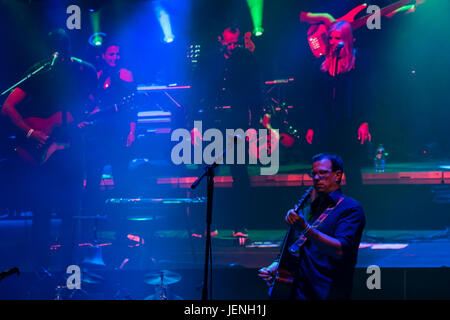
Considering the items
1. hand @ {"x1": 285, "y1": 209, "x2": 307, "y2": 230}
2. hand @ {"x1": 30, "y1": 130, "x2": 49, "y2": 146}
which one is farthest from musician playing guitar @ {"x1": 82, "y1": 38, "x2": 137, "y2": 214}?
hand @ {"x1": 285, "y1": 209, "x2": 307, "y2": 230}

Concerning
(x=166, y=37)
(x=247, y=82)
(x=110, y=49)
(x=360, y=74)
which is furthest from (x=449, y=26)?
(x=110, y=49)

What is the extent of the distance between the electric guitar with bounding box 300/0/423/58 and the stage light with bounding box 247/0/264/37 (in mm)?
600

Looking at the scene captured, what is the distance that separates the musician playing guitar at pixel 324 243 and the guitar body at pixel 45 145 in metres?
3.98

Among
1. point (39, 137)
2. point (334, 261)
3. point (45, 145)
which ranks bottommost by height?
point (334, 261)

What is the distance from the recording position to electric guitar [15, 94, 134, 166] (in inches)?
230

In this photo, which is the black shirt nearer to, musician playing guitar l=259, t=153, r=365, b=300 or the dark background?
musician playing guitar l=259, t=153, r=365, b=300

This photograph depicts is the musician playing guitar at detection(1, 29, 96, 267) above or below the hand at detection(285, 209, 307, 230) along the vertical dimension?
above

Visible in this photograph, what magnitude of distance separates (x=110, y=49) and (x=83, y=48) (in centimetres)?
38

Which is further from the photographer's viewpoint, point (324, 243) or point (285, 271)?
point (285, 271)

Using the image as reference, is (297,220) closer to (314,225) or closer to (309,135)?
(314,225)

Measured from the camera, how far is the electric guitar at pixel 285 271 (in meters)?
2.81

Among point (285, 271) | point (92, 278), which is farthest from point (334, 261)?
point (92, 278)

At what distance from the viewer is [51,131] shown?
19.3 feet

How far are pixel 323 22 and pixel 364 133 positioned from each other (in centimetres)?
172
